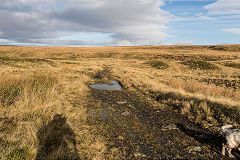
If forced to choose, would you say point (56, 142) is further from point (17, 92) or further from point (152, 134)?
point (17, 92)

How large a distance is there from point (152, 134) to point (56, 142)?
12.5 feet

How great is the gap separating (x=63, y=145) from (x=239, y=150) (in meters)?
5.84

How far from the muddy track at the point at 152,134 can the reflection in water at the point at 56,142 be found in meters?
1.37

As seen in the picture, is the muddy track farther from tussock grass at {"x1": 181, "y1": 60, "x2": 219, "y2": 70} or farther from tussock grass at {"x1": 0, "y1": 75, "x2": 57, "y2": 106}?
tussock grass at {"x1": 181, "y1": 60, "x2": 219, "y2": 70}

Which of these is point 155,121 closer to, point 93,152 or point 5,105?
point 93,152

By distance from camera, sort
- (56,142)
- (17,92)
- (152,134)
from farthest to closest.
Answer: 1. (17,92)
2. (152,134)
3. (56,142)

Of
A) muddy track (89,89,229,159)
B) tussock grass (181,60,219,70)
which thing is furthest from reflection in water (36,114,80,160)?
tussock grass (181,60,219,70)

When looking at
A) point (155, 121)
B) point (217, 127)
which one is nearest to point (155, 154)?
point (155, 121)

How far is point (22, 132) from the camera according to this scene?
4.86m

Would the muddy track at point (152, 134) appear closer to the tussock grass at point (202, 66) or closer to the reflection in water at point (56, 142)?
the reflection in water at point (56, 142)

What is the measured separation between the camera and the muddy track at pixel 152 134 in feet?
16.7

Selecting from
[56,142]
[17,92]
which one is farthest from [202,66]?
[56,142]

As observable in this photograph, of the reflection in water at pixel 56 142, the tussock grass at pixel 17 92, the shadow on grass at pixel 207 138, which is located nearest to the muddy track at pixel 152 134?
the shadow on grass at pixel 207 138

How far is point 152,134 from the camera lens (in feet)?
20.6
